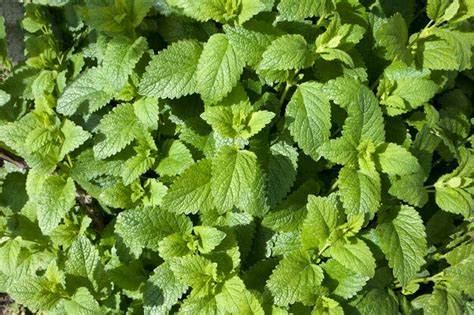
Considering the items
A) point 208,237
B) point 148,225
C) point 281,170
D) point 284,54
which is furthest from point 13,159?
point 284,54

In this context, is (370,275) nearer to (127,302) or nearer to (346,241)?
(346,241)

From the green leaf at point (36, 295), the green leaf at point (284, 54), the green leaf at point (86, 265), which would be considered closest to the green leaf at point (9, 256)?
the green leaf at point (36, 295)

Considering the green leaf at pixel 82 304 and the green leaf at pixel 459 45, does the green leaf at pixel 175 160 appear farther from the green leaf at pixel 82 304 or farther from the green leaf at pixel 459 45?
the green leaf at pixel 459 45

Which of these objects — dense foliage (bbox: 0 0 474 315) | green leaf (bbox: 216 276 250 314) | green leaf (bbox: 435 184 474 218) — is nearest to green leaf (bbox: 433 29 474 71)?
dense foliage (bbox: 0 0 474 315)

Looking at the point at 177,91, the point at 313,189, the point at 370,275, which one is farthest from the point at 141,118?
the point at 370,275

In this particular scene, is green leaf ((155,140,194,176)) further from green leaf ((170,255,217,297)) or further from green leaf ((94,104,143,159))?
green leaf ((170,255,217,297))

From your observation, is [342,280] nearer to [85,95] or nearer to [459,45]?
[459,45]
